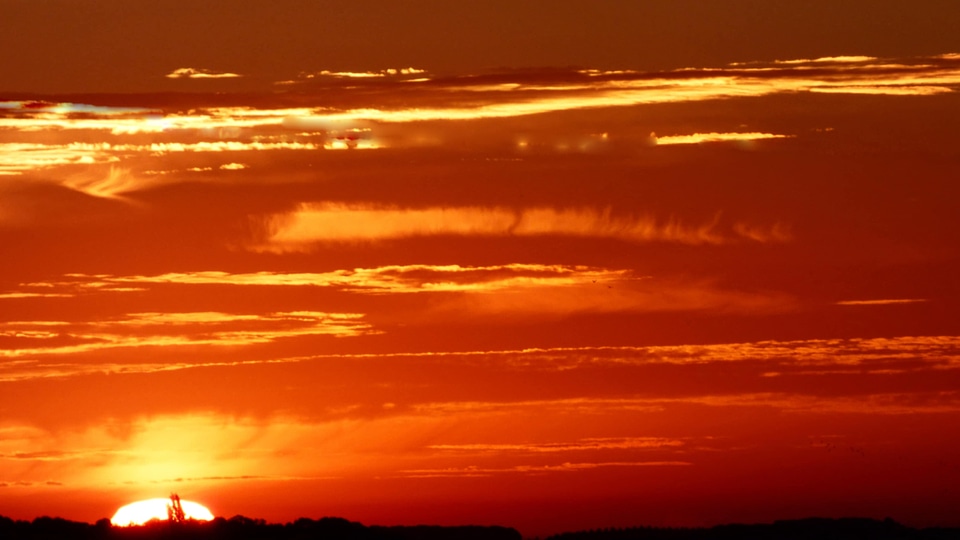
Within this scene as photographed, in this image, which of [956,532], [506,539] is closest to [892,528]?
[956,532]

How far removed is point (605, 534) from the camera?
4523 inches

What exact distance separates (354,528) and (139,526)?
11.5 metres

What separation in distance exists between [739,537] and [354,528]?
766 inches

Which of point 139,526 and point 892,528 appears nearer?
point 139,526

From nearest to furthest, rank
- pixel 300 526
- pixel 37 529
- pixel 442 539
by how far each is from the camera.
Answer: pixel 37 529 → pixel 300 526 → pixel 442 539

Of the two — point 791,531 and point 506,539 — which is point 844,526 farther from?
point 506,539

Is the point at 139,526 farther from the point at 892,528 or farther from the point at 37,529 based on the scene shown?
the point at 892,528

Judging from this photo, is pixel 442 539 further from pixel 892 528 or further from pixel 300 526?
pixel 892 528

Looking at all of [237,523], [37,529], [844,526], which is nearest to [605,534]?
[844,526]

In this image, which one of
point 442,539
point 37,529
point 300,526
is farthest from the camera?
point 442,539

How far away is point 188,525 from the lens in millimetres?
98688

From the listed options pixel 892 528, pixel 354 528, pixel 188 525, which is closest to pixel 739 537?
pixel 892 528

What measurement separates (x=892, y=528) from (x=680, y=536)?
1216cm

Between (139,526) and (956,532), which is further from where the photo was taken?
(956,532)
